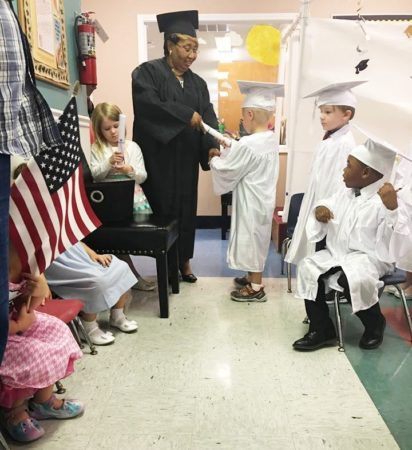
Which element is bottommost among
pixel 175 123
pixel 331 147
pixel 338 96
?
pixel 331 147

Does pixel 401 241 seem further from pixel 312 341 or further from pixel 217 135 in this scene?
pixel 217 135

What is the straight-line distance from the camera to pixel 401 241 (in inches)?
87.1

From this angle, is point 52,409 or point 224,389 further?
point 224,389

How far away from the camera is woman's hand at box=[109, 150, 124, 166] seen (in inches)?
101

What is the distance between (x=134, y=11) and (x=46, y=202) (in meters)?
4.19

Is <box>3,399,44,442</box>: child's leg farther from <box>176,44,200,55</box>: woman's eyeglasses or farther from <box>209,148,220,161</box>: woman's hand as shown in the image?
<box>176,44,200,55</box>: woman's eyeglasses

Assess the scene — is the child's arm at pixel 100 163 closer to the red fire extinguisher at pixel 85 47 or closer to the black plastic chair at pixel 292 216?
the red fire extinguisher at pixel 85 47

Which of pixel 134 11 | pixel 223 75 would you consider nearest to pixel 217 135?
pixel 223 75

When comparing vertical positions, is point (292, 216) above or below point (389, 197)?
below

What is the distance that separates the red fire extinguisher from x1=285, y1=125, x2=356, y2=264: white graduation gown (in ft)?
5.73

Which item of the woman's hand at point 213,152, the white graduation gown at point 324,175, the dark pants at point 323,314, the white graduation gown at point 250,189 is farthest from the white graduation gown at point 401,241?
the woman's hand at point 213,152

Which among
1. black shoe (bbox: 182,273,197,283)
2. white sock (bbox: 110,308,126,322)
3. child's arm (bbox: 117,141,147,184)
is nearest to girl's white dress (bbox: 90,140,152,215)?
child's arm (bbox: 117,141,147,184)

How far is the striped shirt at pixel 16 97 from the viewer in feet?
2.98

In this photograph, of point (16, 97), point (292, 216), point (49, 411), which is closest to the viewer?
point (16, 97)
